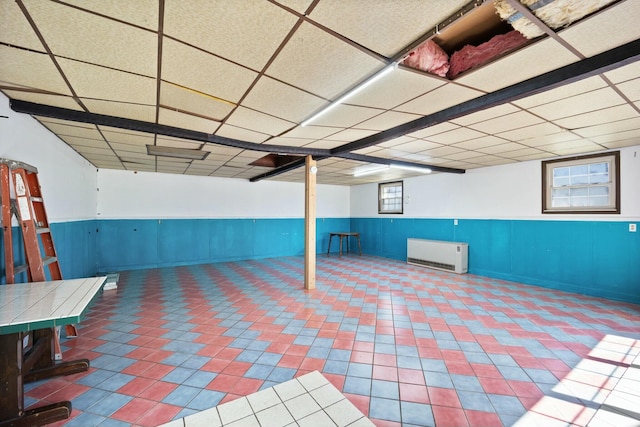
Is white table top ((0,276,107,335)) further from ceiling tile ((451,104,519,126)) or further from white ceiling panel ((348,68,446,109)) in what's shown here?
ceiling tile ((451,104,519,126))

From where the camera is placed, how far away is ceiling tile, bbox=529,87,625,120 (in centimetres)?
256

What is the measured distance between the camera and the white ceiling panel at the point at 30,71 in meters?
1.89

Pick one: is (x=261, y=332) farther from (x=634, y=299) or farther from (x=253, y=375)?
(x=634, y=299)

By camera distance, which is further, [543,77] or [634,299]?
[634,299]

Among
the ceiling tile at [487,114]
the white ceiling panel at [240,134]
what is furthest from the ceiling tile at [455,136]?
the white ceiling panel at [240,134]

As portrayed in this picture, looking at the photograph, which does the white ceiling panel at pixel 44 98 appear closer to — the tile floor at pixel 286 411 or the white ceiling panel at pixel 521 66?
the tile floor at pixel 286 411

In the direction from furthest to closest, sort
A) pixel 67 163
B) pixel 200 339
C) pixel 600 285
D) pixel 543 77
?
pixel 600 285 < pixel 67 163 < pixel 200 339 < pixel 543 77

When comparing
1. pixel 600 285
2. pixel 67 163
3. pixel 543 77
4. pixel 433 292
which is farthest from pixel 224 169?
pixel 600 285

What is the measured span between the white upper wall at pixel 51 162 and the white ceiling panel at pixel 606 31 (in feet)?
15.5

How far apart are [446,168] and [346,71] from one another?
209 inches

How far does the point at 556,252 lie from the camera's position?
525 cm

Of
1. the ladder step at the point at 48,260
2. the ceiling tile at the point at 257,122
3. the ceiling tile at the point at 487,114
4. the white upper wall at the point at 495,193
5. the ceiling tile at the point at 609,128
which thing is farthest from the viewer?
the white upper wall at the point at 495,193

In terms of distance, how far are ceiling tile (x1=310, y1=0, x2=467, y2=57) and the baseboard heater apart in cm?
595

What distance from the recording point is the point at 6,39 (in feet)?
5.60
